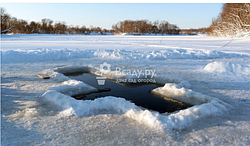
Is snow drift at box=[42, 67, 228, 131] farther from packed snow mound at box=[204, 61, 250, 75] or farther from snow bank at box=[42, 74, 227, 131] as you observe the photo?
packed snow mound at box=[204, 61, 250, 75]

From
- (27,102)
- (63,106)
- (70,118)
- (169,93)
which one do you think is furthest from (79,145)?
(169,93)

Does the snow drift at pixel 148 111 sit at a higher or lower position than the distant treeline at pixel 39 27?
lower

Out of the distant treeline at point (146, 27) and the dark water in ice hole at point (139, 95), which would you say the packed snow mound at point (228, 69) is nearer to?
the dark water in ice hole at point (139, 95)

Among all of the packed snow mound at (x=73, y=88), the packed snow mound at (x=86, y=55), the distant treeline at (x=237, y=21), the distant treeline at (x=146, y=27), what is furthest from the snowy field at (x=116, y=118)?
the distant treeline at (x=146, y=27)

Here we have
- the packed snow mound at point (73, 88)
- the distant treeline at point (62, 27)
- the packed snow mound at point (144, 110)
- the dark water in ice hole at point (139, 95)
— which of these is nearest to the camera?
the packed snow mound at point (144, 110)

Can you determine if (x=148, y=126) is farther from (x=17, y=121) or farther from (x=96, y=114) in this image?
(x=17, y=121)

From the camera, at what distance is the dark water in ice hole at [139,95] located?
4.13 metres

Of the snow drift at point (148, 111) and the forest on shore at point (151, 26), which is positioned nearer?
the snow drift at point (148, 111)

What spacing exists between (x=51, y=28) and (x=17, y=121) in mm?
61878

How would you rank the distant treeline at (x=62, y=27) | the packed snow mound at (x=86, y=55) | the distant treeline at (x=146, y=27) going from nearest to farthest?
the packed snow mound at (x=86, y=55) < the distant treeline at (x=62, y=27) < the distant treeline at (x=146, y=27)

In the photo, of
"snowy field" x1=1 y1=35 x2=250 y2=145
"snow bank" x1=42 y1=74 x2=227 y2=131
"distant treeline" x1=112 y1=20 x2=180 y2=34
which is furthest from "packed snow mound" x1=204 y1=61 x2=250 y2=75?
"distant treeline" x1=112 y1=20 x2=180 y2=34

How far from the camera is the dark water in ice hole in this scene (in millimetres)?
4133

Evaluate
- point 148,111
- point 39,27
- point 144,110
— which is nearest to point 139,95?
point 144,110

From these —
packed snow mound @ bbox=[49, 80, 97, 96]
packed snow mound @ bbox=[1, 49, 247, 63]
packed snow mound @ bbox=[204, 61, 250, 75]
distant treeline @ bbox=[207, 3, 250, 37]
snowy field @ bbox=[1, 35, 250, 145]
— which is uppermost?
distant treeline @ bbox=[207, 3, 250, 37]
